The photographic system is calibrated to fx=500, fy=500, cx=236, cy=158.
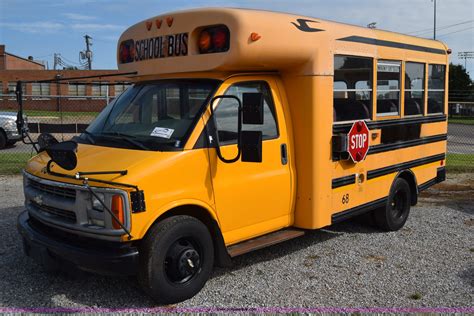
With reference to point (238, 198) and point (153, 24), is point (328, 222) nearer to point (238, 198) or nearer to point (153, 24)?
point (238, 198)

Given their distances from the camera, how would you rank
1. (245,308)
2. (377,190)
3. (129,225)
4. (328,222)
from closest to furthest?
(129,225) → (245,308) → (328,222) → (377,190)

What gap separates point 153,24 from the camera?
17.0 feet

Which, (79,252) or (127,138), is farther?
(127,138)

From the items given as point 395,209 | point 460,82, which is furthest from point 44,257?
point 460,82

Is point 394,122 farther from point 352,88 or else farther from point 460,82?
point 460,82

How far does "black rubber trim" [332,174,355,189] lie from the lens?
5.59 meters

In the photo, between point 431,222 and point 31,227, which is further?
point 431,222

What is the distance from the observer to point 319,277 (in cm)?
507

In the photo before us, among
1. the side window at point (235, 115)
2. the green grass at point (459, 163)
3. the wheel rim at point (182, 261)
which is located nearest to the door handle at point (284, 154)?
the side window at point (235, 115)

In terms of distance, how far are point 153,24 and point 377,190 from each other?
3430 millimetres

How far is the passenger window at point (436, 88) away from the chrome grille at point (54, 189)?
5372 mm

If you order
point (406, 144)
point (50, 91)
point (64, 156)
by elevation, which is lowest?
point (406, 144)

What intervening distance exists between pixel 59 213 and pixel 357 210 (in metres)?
3.46

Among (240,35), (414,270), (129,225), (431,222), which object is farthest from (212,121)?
(431,222)
